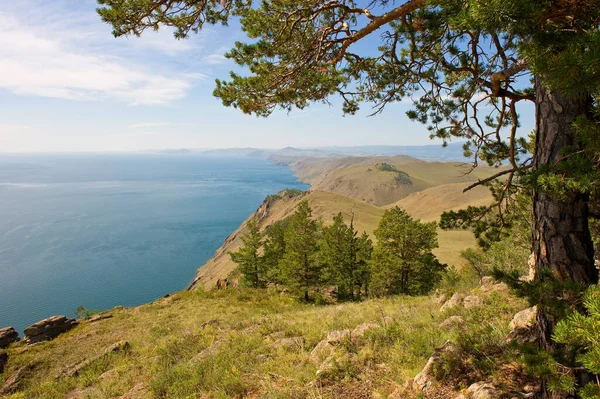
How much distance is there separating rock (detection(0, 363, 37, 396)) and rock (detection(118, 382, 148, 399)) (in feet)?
25.7

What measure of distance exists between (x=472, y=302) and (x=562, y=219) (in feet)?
19.7

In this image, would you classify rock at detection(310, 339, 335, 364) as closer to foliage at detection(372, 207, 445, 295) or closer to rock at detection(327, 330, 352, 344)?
rock at detection(327, 330, 352, 344)

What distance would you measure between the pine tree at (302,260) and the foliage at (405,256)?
5.79 meters

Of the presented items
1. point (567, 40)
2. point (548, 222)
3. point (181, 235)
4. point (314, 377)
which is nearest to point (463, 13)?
point (567, 40)

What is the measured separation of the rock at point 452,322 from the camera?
662cm

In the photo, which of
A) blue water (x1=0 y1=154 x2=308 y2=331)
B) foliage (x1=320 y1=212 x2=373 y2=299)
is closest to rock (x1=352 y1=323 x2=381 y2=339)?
foliage (x1=320 y1=212 x2=373 y2=299)

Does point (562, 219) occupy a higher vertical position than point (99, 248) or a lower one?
higher

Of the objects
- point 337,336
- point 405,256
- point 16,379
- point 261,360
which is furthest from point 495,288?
point 16,379

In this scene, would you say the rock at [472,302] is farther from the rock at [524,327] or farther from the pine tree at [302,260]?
the pine tree at [302,260]

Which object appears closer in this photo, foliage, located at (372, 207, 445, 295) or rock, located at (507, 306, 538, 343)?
rock, located at (507, 306, 538, 343)

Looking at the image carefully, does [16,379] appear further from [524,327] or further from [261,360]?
[524,327]

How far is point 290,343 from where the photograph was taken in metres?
8.00

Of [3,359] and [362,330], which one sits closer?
[362,330]

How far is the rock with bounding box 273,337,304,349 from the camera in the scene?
7.78 metres
